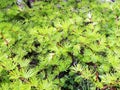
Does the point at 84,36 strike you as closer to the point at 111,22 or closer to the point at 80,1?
the point at 111,22

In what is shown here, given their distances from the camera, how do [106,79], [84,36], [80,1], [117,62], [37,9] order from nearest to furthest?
[106,79] < [117,62] < [84,36] < [37,9] < [80,1]

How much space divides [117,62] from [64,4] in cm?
179

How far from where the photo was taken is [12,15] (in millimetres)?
3137

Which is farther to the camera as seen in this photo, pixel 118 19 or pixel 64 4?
pixel 64 4

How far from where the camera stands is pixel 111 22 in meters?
2.63

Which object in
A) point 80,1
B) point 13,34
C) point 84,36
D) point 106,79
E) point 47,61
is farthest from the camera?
point 80,1

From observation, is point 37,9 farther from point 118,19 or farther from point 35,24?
point 118,19

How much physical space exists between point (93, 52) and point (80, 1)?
167 cm

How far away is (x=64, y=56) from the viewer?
6.86 ft

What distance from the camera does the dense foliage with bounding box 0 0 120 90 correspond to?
1.75m

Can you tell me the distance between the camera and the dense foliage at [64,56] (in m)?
1.75

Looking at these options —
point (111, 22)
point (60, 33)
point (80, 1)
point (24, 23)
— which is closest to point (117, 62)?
point (60, 33)

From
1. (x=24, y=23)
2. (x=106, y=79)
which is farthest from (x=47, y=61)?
(x=24, y=23)

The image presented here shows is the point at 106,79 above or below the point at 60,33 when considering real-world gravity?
below
